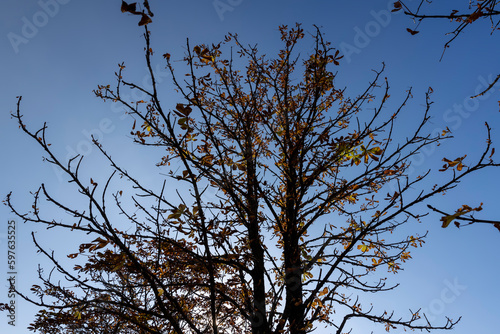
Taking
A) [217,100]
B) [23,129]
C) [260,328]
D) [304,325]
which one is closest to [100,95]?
[217,100]

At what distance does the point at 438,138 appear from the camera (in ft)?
17.2

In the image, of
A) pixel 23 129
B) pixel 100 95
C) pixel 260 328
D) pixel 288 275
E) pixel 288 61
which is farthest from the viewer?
pixel 288 61

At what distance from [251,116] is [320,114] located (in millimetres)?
2018

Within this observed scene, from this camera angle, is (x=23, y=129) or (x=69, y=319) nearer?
(x=23, y=129)

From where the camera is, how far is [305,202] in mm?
6160

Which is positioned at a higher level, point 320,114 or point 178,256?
point 320,114

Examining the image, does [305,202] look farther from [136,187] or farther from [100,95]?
[100,95]

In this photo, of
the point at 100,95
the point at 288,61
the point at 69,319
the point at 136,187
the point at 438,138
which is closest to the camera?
the point at 136,187

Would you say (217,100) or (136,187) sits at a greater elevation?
(217,100)

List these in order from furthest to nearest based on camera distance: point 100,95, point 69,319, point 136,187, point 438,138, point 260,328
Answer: point 69,319
point 100,95
point 438,138
point 260,328
point 136,187

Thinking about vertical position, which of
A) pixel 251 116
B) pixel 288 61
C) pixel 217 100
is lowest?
pixel 251 116

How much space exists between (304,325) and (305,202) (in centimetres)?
222

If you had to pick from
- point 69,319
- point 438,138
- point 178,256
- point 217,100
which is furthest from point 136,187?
point 438,138

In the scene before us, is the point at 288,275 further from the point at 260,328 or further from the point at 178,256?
the point at 178,256
